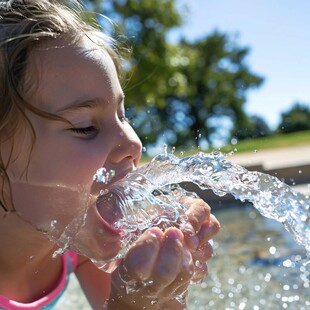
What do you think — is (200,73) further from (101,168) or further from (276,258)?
(101,168)

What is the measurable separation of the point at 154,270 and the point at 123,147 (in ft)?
1.30

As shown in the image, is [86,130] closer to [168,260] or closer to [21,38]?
[21,38]

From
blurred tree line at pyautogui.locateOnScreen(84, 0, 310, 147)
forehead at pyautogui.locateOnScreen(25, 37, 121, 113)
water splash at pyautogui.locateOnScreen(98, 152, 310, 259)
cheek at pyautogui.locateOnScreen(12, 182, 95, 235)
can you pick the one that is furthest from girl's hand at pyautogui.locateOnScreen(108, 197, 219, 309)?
blurred tree line at pyautogui.locateOnScreen(84, 0, 310, 147)

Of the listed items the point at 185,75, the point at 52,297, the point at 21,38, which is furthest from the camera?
the point at 185,75

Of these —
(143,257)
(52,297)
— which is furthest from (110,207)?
(52,297)

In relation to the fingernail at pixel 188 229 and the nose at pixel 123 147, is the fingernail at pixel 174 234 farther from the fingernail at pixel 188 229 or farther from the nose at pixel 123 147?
the nose at pixel 123 147

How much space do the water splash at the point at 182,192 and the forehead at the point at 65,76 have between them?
245 millimetres

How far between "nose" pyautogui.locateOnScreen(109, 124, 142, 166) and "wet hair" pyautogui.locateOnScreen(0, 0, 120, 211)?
17 cm

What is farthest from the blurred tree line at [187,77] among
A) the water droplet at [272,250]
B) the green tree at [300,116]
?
the water droplet at [272,250]

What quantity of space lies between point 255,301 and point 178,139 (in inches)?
775

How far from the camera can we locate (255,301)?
2.51m

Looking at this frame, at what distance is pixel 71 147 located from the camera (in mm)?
1524

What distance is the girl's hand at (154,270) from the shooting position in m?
1.26

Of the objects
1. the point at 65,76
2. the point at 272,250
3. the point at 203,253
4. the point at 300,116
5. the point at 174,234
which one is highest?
the point at 65,76
